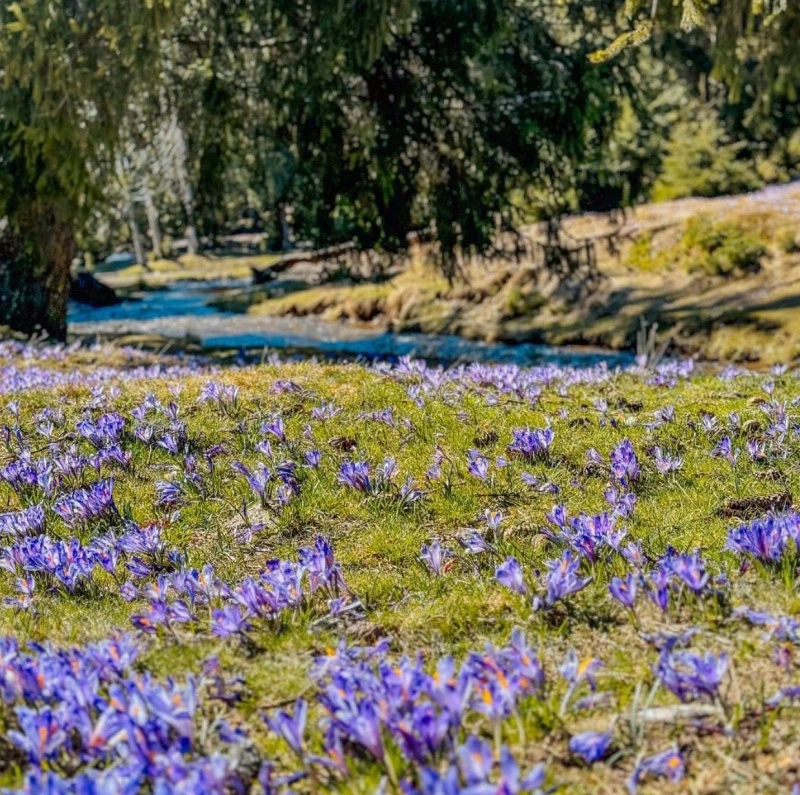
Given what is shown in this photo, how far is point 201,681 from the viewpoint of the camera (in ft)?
7.40

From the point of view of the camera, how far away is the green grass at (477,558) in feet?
6.96

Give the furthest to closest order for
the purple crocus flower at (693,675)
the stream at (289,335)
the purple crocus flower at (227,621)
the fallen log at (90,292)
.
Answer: the fallen log at (90,292) < the stream at (289,335) < the purple crocus flower at (227,621) < the purple crocus flower at (693,675)

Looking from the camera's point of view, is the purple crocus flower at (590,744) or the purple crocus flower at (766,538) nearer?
the purple crocus flower at (590,744)

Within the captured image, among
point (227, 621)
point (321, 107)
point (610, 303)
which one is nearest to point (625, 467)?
point (227, 621)

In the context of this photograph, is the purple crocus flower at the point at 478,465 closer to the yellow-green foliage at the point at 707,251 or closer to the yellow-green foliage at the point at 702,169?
the yellow-green foliage at the point at 707,251

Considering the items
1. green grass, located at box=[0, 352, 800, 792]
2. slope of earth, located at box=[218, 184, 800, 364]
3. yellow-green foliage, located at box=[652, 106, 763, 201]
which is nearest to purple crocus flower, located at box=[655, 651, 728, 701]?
green grass, located at box=[0, 352, 800, 792]

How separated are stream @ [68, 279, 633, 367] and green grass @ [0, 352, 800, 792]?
791 cm

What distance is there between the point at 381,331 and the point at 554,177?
25.3 ft

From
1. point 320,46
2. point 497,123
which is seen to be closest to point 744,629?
point 320,46

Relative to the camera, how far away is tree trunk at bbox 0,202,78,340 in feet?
Result: 44.8

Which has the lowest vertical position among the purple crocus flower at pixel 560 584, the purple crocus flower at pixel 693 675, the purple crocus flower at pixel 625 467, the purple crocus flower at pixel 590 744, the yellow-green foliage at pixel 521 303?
the purple crocus flower at pixel 590 744

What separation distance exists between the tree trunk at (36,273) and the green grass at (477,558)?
842cm

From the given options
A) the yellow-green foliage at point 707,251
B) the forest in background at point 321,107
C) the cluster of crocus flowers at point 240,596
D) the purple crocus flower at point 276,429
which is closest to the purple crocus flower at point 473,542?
the cluster of crocus flowers at point 240,596

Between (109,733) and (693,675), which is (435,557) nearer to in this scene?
(693,675)
